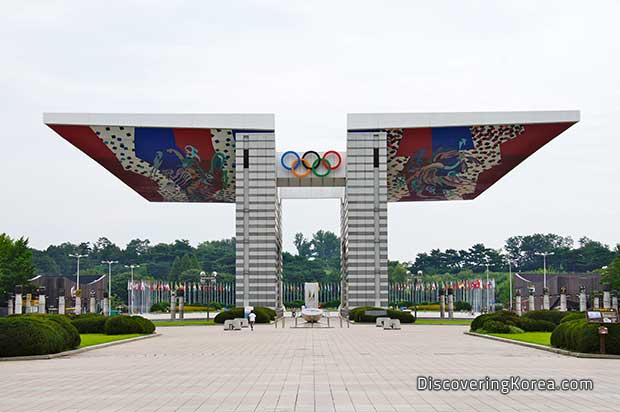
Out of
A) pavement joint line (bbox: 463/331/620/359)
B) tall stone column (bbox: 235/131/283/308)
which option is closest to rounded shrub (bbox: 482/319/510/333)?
pavement joint line (bbox: 463/331/620/359)

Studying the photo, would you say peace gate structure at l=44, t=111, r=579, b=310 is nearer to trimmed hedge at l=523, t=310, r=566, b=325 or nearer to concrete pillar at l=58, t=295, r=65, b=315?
concrete pillar at l=58, t=295, r=65, b=315

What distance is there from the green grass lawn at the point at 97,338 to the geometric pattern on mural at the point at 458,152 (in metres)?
32.0

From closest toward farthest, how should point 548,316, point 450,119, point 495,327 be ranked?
1. point 495,327
2. point 548,316
3. point 450,119

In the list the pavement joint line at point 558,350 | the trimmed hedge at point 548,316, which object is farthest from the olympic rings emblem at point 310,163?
the pavement joint line at point 558,350

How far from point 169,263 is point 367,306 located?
115527 mm

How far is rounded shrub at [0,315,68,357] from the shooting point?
1065 inches

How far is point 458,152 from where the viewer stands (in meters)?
68.4

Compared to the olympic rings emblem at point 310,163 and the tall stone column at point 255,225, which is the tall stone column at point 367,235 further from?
the tall stone column at point 255,225

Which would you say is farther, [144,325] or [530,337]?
[144,325]

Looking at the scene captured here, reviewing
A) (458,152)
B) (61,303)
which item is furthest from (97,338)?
(458,152)

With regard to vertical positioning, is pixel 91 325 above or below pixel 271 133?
below

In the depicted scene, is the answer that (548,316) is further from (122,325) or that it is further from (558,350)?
(122,325)

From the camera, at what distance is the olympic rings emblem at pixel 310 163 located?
6912 centimetres

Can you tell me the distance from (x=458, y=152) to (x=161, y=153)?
962 inches
